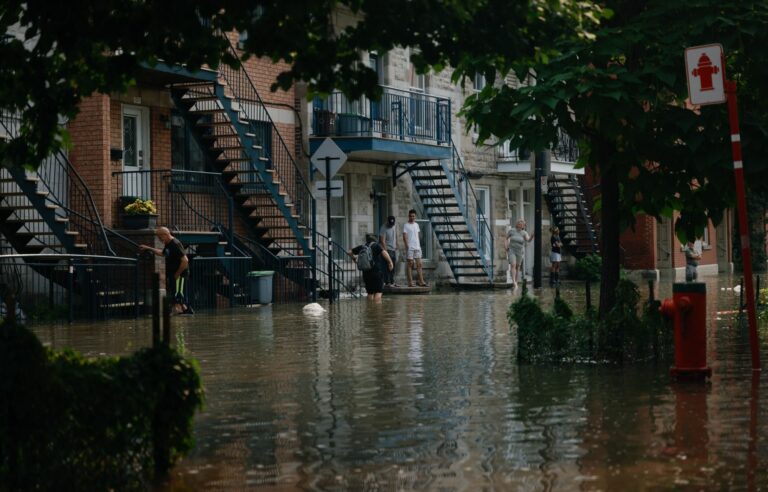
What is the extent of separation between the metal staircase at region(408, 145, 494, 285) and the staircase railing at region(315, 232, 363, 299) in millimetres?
3908

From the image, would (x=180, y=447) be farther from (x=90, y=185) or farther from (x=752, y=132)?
(x=90, y=185)

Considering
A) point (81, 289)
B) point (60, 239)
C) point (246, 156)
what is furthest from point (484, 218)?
point (81, 289)

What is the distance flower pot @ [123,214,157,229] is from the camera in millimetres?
24562

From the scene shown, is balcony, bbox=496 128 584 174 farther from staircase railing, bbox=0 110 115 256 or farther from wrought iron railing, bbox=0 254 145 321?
wrought iron railing, bbox=0 254 145 321

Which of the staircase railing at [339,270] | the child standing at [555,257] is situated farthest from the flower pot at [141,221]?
the child standing at [555,257]

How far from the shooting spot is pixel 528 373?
37.8 ft

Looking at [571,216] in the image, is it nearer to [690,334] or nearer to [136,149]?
[136,149]

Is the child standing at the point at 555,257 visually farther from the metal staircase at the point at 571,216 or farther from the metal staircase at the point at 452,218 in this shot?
the metal staircase at the point at 452,218

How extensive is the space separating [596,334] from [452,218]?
24916mm

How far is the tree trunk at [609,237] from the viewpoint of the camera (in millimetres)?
13250

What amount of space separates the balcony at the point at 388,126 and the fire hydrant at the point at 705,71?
65.9ft

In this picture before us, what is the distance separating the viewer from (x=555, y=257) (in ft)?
131

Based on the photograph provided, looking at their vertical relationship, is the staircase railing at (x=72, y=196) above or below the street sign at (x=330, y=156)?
below

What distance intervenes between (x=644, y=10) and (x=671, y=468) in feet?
21.5
